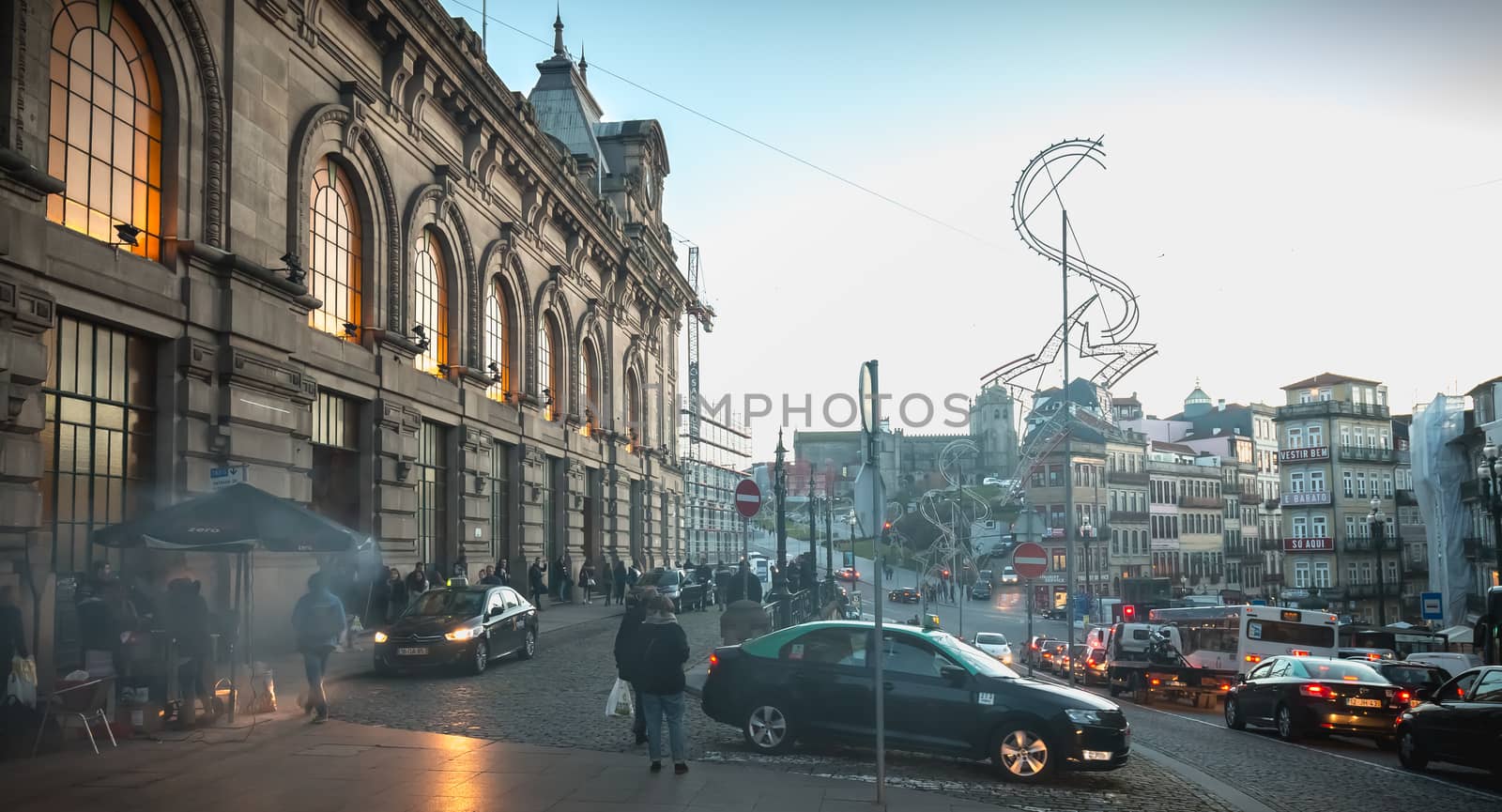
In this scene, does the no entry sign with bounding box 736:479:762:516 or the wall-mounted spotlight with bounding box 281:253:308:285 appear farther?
the wall-mounted spotlight with bounding box 281:253:308:285

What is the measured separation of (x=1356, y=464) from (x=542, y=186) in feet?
256

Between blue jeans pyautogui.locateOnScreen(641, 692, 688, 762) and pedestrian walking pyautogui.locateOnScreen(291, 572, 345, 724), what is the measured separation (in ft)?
16.1

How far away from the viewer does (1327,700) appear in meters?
19.5

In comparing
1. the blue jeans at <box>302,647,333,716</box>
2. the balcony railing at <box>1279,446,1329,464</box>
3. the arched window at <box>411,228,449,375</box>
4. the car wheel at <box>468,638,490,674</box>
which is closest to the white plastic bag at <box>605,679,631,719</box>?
the blue jeans at <box>302,647,333,716</box>

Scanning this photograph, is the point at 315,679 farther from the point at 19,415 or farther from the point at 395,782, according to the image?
the point at 19,415

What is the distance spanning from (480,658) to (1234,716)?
12677 millimetres

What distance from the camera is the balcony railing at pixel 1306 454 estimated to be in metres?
97.4

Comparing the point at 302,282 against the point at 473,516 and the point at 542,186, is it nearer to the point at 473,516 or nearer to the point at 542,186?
the point at 473,516

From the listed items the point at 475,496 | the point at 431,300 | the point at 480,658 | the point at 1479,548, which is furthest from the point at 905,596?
the point at 480,658

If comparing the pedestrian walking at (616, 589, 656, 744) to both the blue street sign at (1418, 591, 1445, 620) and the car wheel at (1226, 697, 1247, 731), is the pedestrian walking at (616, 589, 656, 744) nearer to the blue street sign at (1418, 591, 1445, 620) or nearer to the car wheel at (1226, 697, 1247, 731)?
the car wheel at (1226, 697, 1247, 731)

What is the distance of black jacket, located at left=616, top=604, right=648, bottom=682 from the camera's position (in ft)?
41.5

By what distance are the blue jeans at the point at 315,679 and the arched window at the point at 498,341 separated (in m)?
22.2

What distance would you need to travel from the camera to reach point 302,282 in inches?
962

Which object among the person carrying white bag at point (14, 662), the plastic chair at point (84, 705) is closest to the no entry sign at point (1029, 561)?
the plastic chair at point (84, 705)
